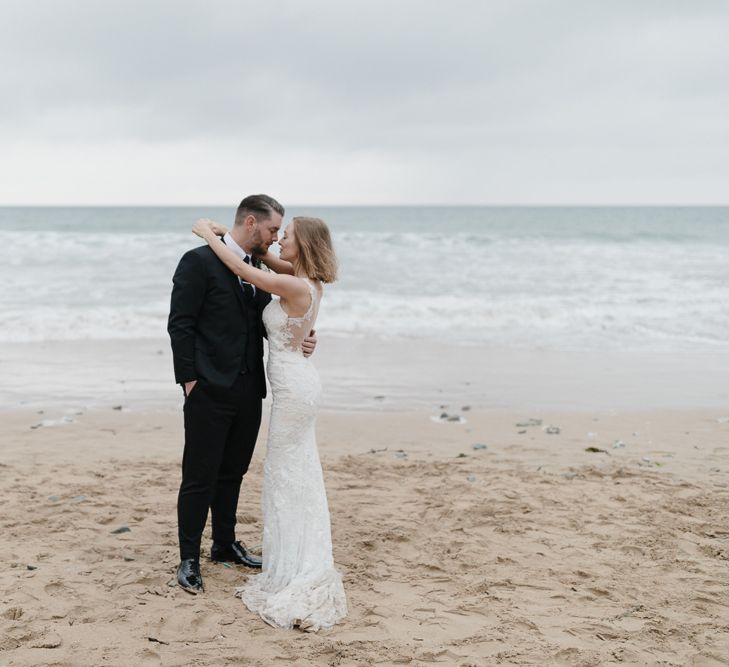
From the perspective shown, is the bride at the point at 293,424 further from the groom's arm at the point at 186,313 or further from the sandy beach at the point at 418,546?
the sandy beach at the point at 418,546

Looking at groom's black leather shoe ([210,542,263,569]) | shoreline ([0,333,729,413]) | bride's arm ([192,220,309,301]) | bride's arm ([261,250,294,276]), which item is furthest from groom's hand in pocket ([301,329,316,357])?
shoreline ([0,333,729,413])

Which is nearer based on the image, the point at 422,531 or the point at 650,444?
the point at 422,531

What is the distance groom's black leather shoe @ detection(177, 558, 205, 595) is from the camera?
4465 millimetres

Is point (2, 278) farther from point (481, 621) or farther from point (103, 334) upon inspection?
point (481, 621)

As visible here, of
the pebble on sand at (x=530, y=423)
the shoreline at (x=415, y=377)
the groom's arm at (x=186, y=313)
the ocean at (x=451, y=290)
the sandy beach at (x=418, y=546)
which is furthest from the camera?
the ocean at (x=451, y=290)

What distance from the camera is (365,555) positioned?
5.12 meters

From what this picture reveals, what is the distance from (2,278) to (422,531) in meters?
20.1

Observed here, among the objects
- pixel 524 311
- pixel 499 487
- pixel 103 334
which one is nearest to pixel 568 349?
pixel 524 311

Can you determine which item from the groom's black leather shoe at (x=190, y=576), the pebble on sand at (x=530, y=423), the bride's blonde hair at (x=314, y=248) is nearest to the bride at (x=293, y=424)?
the bride's blonde hair at (x=314, y=248)

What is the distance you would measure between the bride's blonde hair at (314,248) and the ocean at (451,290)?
9.39 m

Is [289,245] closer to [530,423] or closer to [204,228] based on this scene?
[204,228]

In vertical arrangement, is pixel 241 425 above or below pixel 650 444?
above

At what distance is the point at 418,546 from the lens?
5270 millimetres

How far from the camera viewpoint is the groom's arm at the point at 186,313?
4.37 m
